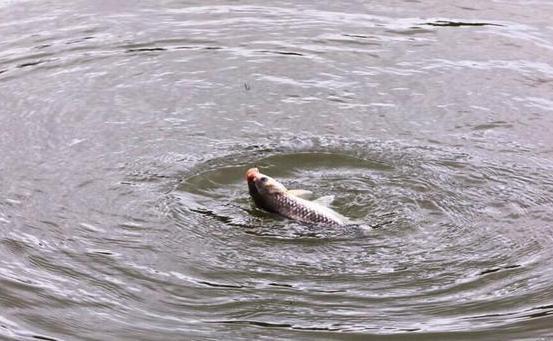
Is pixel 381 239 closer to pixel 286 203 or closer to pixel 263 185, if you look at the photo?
pixel 286 203

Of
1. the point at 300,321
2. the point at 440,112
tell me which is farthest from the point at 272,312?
the point at 440,112

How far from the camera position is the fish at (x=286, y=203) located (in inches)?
286

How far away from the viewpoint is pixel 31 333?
6.36 metres

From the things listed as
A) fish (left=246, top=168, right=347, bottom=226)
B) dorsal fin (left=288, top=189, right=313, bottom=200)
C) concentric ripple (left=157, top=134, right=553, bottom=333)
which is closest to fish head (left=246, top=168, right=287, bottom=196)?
fish (left=246, top=168, right=347, bottom=226)

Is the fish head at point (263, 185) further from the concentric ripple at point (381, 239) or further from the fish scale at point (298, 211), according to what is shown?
the concentric ripple at point (381, 239)

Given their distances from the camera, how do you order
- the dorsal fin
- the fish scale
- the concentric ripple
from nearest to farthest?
1. the concentric ripple
2. the fish scale
3. the dorsal fin

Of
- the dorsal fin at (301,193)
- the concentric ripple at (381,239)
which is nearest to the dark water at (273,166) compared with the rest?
the concentric ripple at (381,239)

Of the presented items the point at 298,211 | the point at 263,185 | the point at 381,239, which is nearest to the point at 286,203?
the point at 298,211

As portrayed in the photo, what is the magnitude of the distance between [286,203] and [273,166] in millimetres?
1006

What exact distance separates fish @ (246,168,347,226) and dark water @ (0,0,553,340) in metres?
0.09

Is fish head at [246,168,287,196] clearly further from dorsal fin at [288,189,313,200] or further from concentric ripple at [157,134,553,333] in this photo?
concentric ripple at [157,134,553,333]

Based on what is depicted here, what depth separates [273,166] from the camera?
8305 millimetres

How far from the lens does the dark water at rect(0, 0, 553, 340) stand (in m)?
6.55

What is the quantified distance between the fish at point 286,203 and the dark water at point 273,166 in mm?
93
